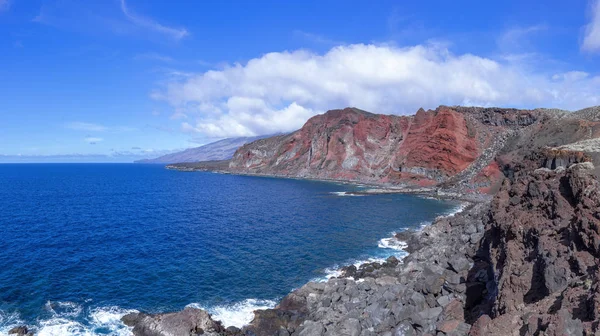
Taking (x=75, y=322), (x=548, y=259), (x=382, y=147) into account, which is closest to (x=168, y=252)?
(x=75, y=322)

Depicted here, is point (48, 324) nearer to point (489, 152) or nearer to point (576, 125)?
point (576, 125)

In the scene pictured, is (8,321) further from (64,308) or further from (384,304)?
(384,304)

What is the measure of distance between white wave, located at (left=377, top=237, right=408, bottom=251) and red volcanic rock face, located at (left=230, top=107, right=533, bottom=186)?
215 ft

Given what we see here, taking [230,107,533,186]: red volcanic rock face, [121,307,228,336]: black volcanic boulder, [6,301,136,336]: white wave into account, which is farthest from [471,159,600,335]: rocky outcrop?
[230,107,533,186]: red volcanic rock face

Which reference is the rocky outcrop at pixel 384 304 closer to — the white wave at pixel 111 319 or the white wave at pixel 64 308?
the white wave at pixel 111 319

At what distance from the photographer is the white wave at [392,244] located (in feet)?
153

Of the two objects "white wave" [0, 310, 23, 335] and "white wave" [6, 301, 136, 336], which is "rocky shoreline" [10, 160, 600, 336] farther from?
"white wave" [0, 310, 23, 335]

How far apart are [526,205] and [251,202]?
70.1 m

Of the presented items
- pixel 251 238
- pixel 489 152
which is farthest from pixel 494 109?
pixel 251 238

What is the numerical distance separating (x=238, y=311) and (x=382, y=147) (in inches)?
4551

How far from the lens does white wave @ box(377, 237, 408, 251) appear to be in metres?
46.6

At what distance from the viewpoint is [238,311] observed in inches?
1136

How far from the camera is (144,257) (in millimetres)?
41406

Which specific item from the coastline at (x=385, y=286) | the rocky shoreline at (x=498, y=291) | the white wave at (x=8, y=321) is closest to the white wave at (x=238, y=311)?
the coastline at (x=385, y=286)
